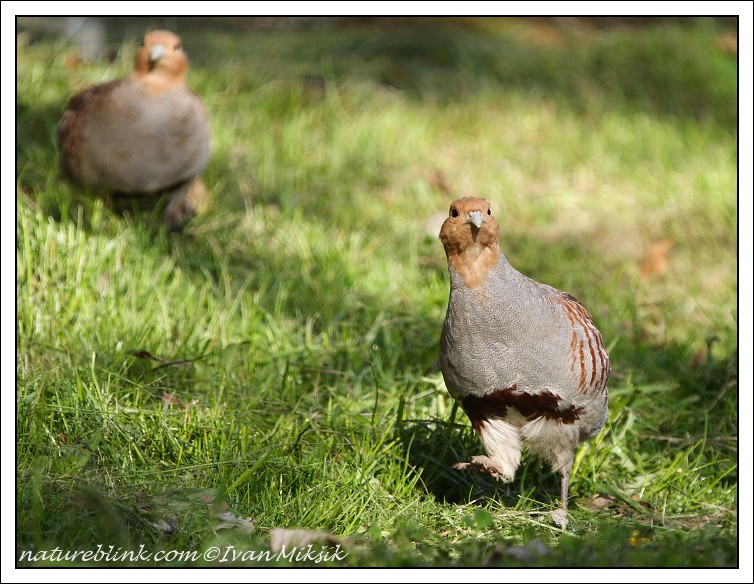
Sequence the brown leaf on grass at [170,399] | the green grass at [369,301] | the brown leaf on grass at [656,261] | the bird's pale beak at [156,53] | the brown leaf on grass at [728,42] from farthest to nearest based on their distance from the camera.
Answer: the brown leaf on grass at [728,42] < the brown leaf on grass at [656,261] < the bird's pale beak at [156,53] < the brown leaf on grass at [170,399] < the green grass at [369,301]

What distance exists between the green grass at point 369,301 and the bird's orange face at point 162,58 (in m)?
0.81

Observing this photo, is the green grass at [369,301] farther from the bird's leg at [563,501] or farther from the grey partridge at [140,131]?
the grey partridge at [140,131]

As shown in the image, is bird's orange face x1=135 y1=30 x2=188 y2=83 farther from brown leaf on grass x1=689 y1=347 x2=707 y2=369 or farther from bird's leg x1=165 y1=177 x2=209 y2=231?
brown leaf on grass x1=689 y1=347 x2=707 y2=369

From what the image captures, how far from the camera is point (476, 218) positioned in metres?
3.29

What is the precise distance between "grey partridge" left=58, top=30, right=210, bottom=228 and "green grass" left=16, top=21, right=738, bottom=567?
186mm

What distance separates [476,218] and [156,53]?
107 inches

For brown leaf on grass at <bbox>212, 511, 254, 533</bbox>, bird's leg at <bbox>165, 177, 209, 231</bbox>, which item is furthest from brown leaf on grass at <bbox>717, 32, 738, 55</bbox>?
brown leaf on grass at <bbox>212, 511, 254, 533</bbox>

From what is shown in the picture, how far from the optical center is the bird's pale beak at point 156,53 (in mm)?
5262

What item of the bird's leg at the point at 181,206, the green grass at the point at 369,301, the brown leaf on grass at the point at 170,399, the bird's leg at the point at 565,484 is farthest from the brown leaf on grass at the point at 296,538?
the bird's leg at the point at 181,206

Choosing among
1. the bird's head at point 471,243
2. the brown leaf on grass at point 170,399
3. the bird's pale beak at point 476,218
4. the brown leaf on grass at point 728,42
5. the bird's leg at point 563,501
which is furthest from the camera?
the brown leaf on grass at point 728,42

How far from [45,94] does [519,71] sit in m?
4.17

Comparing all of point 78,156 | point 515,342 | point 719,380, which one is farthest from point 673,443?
point 78,156

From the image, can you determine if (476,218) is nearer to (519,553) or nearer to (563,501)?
(519,553)

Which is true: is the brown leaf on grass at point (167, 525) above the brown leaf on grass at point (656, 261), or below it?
below
